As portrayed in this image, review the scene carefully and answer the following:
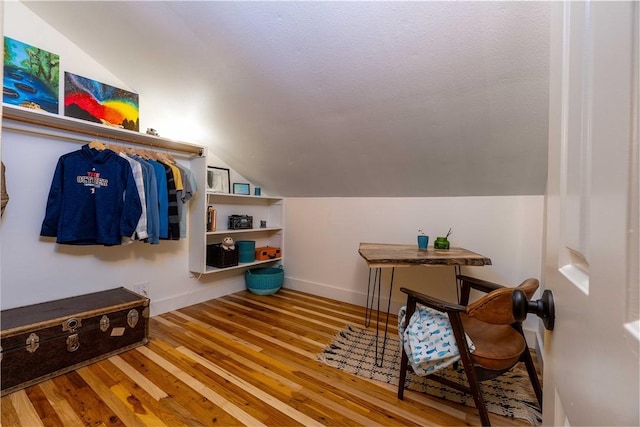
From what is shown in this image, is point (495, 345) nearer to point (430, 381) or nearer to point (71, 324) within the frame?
point (430, 381)

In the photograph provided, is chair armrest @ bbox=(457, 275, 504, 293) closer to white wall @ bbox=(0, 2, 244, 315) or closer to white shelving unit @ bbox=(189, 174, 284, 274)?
white shelving unit @ bbox=(189, 174, 284, 274)

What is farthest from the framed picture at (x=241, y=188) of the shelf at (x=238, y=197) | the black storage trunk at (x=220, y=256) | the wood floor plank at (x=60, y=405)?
the wood floor plank at (x=60, y=405)

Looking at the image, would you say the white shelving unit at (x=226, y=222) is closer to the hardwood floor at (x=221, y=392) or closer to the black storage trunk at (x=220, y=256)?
the black storage trunk at (x=220, y=256)

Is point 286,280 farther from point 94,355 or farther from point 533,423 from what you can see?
point 533,423

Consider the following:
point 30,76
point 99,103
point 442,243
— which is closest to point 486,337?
point 442,243

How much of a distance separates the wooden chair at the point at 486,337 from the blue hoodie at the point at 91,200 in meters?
2.06

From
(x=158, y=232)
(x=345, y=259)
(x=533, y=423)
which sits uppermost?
(x=158, y=232)

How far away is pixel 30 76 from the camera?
1777 mm

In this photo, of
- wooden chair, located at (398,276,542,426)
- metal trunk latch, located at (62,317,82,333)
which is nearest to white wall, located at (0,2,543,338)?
metal trunk latch, located at (62,317,82,333)

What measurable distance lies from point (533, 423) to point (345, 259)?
189 cm

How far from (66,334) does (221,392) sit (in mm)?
1032

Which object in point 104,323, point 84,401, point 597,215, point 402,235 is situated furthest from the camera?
point 402,235

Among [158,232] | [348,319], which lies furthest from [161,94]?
[348,319]

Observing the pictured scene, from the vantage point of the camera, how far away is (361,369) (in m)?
1.74
